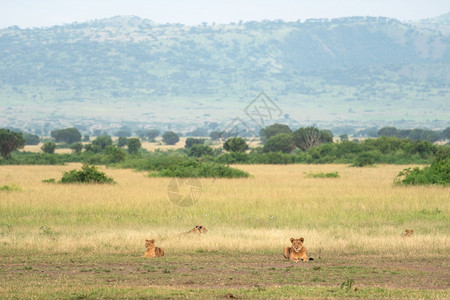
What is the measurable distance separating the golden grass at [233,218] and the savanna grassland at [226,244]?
38 millimetres

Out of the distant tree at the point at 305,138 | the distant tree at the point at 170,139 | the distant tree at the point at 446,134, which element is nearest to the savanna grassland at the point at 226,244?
the distant tree at the point at 305,138

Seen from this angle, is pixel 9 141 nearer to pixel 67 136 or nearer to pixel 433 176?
pixel 433 176

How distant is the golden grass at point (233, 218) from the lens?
579 inches

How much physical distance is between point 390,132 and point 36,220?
127 m

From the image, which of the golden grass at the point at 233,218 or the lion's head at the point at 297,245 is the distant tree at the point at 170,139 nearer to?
the golden grass at the point at 233,218

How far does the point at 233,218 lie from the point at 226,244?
5.41 m

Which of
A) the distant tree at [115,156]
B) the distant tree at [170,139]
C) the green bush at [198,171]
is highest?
the green bush at [198,171]

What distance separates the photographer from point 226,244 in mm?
14625

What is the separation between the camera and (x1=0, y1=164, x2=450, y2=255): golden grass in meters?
14.7

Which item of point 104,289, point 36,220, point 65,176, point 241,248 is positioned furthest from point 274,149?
point 104,289

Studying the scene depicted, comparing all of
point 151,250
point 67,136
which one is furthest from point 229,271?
point 67,136

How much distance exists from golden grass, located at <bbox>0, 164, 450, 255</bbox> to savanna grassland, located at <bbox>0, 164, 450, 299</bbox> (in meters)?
0.04

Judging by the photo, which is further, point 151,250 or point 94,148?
point 94,148

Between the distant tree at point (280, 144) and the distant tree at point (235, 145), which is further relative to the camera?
the distant tree at point (280, 144)
